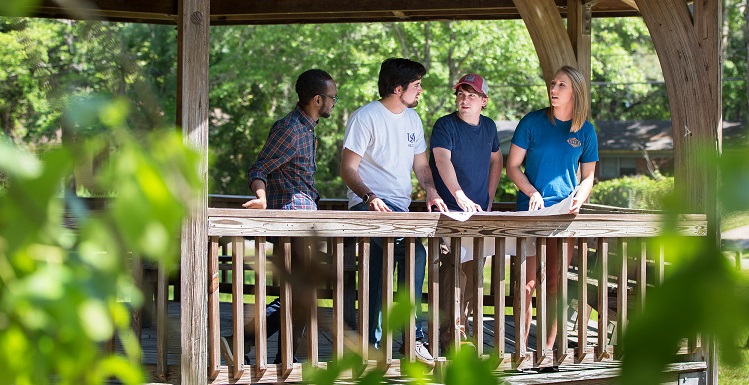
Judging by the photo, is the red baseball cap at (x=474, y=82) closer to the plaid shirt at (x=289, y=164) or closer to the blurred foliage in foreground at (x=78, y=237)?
the plaid shirt at (x=289, y=164)

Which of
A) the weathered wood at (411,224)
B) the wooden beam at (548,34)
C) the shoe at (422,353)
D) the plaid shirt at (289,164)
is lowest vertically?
the shoe at (422,353)

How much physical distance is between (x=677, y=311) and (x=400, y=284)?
15.5 ft

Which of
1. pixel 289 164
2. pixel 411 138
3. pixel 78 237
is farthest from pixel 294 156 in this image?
pixel 78 237

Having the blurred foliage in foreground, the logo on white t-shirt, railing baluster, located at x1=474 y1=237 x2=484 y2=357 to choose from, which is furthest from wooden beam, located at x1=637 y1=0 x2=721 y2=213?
the blurred foliage in foreground

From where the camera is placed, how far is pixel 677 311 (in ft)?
1.63

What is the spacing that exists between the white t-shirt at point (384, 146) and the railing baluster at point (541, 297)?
77 cm

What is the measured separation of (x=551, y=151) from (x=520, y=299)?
0.86 meters

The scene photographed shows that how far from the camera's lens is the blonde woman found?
17.7 ft

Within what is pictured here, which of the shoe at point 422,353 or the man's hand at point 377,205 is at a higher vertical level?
the man's hand at point 377,205

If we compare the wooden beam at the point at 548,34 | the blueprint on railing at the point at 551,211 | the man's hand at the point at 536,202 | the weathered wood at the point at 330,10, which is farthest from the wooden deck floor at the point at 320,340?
the weathered wood at the point at 330,10

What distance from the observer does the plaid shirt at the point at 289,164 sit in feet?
16.6

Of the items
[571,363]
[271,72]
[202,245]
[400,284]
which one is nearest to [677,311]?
[202,245]

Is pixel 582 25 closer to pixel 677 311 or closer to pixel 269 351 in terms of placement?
pixel 269 351

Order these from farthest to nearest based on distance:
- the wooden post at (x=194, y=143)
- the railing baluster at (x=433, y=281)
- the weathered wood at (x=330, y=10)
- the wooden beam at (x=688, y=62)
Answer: the weathered wood at (x=330, y=10), the wooden beam at (x=688, y=62), the railing baluster at (x=433, y=281), the wooden post at (x=194, y=143)
